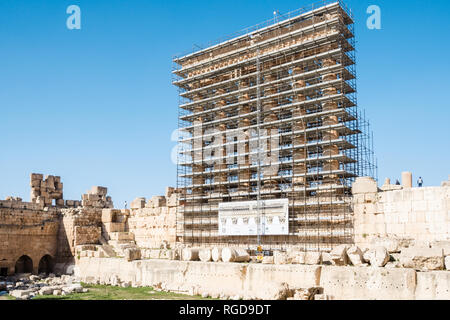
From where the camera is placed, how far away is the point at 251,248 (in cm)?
2255

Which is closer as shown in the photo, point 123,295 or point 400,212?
point 123,295

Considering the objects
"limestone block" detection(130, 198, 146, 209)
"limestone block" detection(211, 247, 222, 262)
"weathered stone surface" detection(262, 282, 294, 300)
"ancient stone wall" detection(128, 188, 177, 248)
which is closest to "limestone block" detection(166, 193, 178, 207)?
"ancient stone wall" detection(128, 188, 177, 248)

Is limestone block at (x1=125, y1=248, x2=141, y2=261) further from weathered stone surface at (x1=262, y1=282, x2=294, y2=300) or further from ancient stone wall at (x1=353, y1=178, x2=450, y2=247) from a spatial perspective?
ancient stone wall at (x1=353, y1=178, x2=450, y2=247)

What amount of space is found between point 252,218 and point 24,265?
44.2 feet

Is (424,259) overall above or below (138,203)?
below

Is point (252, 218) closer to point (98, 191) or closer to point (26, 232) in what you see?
point (26, 232)

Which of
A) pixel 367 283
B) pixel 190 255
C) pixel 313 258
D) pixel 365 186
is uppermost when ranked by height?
pixel 365 186

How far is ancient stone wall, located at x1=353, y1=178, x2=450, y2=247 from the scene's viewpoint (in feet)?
54.6

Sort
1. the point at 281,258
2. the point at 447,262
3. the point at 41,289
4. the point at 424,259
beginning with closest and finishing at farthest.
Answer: the point at 447,262 → the point at 424,259 → the point at 281,258 → the point at 41,289

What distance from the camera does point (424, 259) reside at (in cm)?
1140

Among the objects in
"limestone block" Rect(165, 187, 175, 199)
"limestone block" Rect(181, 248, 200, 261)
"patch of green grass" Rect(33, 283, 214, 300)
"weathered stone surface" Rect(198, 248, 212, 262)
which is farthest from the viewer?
"limestone block" Rect(165, 187, 175, 199)

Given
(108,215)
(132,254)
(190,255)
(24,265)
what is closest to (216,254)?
(190,255)

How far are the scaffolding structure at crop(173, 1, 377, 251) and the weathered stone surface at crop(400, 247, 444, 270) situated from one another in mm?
7745
